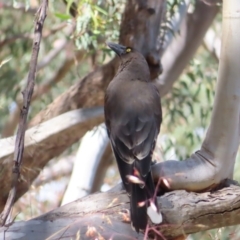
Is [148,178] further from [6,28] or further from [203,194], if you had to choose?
[6,28]

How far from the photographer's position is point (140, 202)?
225 cm

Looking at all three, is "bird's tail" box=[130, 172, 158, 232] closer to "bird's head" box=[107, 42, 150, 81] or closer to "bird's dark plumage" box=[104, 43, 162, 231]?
"bird's dark plumage" box=[104, 43, 162, 231]

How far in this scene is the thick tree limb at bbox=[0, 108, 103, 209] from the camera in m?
3.64

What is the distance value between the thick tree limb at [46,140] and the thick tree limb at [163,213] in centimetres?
132

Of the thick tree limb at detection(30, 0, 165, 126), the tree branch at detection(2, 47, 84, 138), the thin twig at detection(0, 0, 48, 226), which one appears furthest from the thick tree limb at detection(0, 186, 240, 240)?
the tree branch at detection(2, 47, 84, 138)

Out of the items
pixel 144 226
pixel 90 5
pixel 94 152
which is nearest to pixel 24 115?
pixel 144 226

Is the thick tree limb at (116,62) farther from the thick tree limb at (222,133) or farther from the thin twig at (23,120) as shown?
the thin twig at (23,120)

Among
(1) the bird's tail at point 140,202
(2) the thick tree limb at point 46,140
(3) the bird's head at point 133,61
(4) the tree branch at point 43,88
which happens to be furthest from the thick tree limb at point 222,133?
(4) the tree branch at point 43,88

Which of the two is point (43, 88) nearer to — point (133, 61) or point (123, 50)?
point (123, 50)

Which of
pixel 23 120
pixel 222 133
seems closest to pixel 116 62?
pixel 222 133

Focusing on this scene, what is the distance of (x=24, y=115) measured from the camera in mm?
1963

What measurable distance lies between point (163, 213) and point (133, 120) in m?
0.79

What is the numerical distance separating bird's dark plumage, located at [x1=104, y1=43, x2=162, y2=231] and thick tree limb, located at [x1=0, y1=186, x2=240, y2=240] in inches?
3.3

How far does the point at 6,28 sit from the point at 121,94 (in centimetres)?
310
